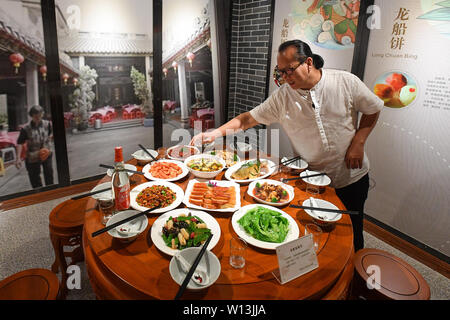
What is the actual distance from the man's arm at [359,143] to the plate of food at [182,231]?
1.22 m

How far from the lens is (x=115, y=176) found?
1.66m

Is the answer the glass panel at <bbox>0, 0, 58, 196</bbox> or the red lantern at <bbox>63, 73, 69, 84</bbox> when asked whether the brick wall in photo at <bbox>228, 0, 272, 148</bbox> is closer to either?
the red lantern at <bbox>63, 73, 69, 84</bbox>

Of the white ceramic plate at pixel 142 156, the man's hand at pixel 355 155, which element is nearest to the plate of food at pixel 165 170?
the white ceramic plate at pixel 142 156

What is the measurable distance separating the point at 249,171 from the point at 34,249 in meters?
2.27

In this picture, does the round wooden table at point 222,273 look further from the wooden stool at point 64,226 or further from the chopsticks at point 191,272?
the wooden stool at point 64,226

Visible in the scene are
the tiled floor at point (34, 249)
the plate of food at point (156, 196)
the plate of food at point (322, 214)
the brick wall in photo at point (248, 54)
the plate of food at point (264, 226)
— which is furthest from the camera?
the brick wall in photo at point (248, 54)

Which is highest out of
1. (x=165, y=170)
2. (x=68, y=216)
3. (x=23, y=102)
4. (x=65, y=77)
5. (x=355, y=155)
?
(x=65, y=77)

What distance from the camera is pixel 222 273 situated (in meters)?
1.32

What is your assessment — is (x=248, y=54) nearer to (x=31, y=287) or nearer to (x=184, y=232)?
(x=184, y=232)

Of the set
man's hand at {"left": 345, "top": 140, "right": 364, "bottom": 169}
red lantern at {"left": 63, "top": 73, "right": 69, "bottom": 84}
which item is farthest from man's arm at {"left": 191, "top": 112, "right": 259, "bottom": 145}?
red lantern at {"left": 63, "top": 73, "right": 69, "bottom": 84}

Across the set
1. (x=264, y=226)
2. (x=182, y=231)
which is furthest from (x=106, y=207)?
(x=264, y=226)

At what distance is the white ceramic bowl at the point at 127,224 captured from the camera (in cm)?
145

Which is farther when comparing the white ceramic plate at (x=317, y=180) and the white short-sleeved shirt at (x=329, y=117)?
the white short-sleeved shirt at (x=329, y=117)
